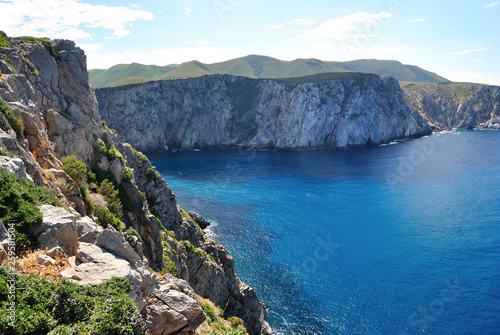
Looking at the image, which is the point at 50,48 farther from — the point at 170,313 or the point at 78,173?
the point at 170,313

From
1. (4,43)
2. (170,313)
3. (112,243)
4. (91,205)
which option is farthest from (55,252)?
(4,43)

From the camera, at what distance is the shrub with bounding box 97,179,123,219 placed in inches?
1236

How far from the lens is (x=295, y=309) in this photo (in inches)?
1986

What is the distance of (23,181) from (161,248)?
63.0ft

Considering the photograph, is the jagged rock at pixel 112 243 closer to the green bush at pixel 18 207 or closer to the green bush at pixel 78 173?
the green bush at pixel 18 207

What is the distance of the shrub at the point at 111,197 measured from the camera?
1236 inches

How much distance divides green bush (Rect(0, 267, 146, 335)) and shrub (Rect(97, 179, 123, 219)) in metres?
20.0

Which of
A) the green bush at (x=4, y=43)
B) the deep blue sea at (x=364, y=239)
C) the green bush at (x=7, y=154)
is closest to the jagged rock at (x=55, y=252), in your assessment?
the green bush at (x=7, y=154)

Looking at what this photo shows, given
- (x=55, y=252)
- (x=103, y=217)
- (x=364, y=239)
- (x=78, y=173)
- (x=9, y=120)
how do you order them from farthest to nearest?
(x=364, y=239), (x=78, y=173), (x=103, y=217), (x=9, y=120), (x=55, y=252)

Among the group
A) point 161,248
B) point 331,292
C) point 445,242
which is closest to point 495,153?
point 445,242

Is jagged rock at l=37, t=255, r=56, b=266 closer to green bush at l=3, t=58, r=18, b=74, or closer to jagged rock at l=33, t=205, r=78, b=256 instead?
jagged rock at l=33, t=205, r=78, b=256

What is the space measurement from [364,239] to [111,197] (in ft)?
188

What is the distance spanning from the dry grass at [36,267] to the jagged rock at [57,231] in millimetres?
828

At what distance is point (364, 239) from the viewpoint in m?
69.8
